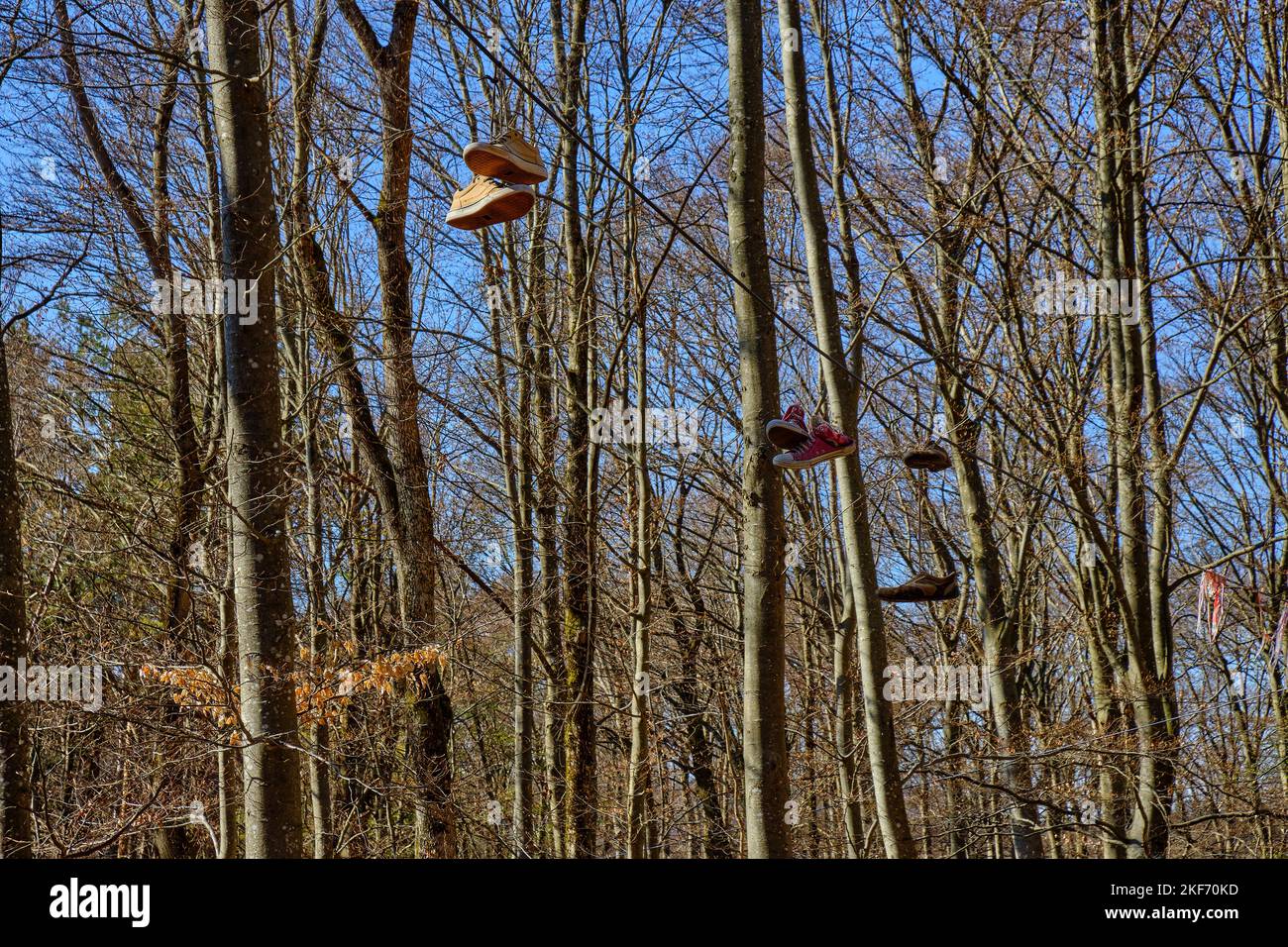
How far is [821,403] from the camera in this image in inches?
452

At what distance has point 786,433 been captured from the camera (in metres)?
5.49

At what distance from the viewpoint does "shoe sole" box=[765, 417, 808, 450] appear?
17.9 feet

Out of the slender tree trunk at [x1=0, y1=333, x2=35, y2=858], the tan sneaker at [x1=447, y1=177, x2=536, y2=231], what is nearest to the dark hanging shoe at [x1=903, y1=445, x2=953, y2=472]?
the tan sneaker at [x1=447, y1=177, x2=536, y2=231]

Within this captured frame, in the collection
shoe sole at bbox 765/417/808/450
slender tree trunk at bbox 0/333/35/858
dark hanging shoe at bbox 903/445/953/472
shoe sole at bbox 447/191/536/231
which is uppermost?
shoe sole at bbox 447/191/536/231

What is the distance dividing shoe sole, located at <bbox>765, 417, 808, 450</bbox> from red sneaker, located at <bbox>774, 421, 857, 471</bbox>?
0.05 m

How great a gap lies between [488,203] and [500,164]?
6.8 inches

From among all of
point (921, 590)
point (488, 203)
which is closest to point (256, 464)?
point (488, 203)

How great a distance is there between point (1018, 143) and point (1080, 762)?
192 inches

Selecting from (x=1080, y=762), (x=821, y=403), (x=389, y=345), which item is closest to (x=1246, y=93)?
(x=821, y=403)

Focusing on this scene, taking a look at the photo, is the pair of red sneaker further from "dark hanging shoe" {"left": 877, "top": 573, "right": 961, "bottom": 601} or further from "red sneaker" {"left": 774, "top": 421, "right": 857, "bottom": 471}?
"dark hanging shoe" {"left": 877, "top": 573, "right": 961, "bottom": 601}

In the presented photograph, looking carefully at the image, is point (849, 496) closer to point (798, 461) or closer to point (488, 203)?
point (798, 461)

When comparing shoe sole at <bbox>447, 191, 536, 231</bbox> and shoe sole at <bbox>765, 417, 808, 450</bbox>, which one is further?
shoe sole at <bbox>765, 417, 808, 450</bbox>

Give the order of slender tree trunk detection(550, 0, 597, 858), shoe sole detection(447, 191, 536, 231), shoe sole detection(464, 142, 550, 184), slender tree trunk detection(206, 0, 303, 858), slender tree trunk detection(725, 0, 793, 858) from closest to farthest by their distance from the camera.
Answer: shoe sole detection(464, 142, 550, 184)
shoe sole detection(447, 191, 536, 231)
slender tree trunk detection(725, 0, 793, 858)
slender tree trunk detection(206, 0, 303, 858)
slender tree trunk detection(550, 0, 597, 858)
